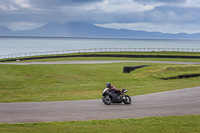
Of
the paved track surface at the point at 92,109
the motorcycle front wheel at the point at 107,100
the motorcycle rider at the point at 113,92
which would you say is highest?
the motorcycle rider at the point at 113,92

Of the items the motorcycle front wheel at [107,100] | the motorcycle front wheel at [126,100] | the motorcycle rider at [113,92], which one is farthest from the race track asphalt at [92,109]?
the motorcycle rider at [113,92]

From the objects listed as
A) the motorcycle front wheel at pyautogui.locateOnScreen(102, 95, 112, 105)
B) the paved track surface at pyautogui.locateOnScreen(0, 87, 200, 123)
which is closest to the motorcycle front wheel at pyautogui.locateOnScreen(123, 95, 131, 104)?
the paved track surface at pyautogui.locateOnScreen(0, 87, 200, 123)

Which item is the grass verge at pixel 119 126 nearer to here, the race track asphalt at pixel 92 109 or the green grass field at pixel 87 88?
Result: the green grass field at pixel 87 88

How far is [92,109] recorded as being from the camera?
705 inches

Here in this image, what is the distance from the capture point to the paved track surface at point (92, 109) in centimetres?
1569

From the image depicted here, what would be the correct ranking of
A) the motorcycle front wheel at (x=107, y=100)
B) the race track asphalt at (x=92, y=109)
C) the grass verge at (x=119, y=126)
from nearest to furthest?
the grass verge at (x=119, y=126)
the race track asphalt at (x=92, y=109)
the motorcycle front wheel at (x=107, y=100)

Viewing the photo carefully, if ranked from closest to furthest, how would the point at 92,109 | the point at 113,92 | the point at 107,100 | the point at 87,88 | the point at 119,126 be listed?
the point at 119,126 < the point at 92,109 < the point at 107,100 < the point at 113,92 < the point at 87,88

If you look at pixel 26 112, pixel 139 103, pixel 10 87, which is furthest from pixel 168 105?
pixel 10 87

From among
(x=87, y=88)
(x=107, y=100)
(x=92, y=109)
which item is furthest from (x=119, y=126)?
(x=87, y=88)

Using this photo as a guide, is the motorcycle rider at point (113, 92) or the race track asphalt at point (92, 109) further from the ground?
the motorcycle rider at point (113, 92)

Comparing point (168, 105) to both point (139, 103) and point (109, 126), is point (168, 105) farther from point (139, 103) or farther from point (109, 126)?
point (109, 126)

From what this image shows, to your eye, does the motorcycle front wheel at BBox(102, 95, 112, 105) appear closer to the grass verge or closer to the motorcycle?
the motorcycle

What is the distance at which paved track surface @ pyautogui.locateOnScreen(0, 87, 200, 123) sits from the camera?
51.5 ft

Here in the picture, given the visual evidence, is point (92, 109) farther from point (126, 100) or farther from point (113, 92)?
point (126, 100)
